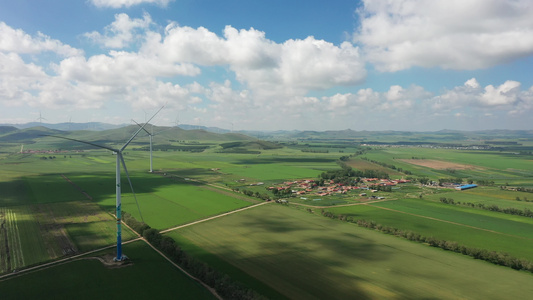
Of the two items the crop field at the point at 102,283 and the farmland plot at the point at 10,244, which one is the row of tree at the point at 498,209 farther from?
the farmland plot at the point at 10,244

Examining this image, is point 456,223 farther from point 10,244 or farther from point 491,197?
point 10,244

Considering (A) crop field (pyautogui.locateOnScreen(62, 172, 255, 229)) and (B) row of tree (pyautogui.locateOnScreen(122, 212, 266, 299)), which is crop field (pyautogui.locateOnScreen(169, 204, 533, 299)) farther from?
(A) crop field (pyautogui.locateOnScreen(62, 172, 255, 229))

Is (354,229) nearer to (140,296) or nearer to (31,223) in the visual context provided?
(140,296)

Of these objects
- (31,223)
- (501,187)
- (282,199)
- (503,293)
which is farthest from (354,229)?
(501,187)

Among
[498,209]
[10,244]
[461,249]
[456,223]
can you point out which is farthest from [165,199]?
[498,209]

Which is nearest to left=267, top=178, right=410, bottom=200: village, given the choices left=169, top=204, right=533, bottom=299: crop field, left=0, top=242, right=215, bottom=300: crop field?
left=169, top=204, right=533, bottom=299: crop field

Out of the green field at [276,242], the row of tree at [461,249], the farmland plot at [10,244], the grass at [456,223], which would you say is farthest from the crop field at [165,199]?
the row of tree at [461,249]

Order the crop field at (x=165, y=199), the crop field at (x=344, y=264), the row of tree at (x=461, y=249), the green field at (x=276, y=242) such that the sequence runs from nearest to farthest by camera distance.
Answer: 1. the crop field at (x=344, y=264)
2. the green field at (x=276, y=242)
3. the row of tree at (x=461, y=249)
4. the crop field at (x=165, y=199)
